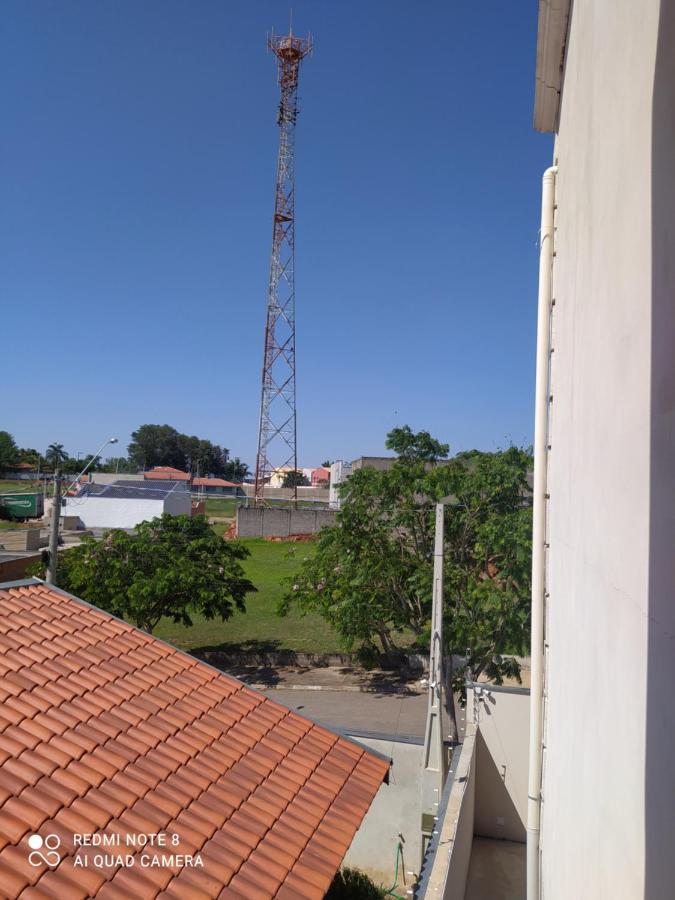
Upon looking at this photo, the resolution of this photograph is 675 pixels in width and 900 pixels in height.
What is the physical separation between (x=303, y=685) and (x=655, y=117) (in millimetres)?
16954

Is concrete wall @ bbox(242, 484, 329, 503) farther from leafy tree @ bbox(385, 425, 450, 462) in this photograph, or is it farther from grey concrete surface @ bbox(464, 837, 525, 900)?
grey concrete surface @ bbox(464, 837, 525, 900)

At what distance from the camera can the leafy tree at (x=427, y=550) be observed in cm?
1130

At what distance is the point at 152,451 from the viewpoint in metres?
109

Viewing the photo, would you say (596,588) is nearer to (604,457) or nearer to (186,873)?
(604,457)

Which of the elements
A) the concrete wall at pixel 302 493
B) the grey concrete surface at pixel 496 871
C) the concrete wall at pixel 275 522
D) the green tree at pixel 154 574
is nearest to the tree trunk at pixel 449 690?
the grey concrete surface at pixel 496 871

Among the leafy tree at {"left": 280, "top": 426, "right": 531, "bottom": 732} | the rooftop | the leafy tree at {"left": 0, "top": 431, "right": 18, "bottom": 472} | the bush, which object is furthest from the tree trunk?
the leafy tree at {"left": 0, "top": 431, "right": 18, "bottom": 472}

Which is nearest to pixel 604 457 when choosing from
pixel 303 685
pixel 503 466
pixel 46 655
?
pixel 46 655

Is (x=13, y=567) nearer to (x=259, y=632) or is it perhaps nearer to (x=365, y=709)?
(x=259, y=632)

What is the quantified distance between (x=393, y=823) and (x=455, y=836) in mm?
2434

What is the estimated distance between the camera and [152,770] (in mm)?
4656

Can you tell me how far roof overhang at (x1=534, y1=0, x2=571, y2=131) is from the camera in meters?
3.42

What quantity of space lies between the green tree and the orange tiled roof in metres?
9.35

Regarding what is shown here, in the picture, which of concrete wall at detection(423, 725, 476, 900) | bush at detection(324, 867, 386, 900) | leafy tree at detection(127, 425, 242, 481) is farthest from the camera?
leafy tree at detection(127, 425, 242, 481)

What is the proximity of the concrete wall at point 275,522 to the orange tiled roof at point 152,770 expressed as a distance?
3575 cm
